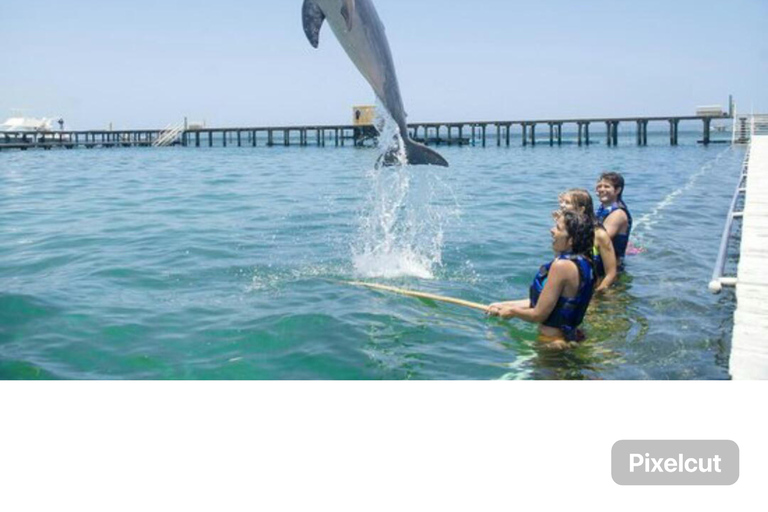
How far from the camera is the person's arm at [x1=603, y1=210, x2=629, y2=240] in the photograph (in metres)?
7.38

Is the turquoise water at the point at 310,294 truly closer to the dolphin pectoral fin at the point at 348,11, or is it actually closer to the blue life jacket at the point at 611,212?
the blue life jacket at the point at 611,212

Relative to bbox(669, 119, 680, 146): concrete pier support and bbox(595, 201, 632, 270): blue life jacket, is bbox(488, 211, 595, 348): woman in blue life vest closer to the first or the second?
bbox(595, 201, 632, 270): blue life jacket

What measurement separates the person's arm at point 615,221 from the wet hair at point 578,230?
262cm

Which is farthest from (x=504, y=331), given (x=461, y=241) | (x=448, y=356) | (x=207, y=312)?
(x=461, y=241)

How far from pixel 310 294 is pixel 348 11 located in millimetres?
2663

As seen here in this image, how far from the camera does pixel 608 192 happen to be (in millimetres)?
7398

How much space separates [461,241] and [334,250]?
1804mm

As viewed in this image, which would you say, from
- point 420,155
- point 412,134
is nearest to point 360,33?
point 420,155

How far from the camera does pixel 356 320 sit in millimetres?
5902

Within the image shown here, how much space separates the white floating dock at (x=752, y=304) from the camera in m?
3.92

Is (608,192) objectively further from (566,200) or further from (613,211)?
(566,200)

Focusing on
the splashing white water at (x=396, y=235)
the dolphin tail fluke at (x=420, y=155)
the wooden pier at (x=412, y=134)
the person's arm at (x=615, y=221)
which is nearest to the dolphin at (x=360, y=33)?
the splashing white water at (x=396, y=235)
